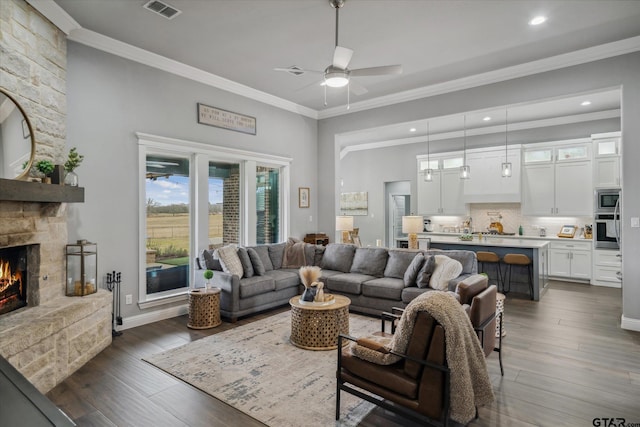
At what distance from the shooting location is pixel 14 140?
9.96 ft

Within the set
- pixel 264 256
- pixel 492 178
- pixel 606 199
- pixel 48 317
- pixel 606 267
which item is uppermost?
pixel 492 178

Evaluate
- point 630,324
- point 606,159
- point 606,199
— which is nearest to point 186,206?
point 630,324

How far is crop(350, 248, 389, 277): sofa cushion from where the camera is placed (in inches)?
208

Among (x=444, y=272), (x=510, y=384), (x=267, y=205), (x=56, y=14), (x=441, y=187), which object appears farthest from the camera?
(x=441, y=187)

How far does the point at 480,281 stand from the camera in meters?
3.04

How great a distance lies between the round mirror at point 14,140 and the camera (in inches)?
115

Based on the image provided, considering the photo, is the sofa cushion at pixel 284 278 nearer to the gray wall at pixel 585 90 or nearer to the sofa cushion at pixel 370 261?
the sofa cushion at pixel 370 261

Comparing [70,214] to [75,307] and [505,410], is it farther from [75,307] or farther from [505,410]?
[505,410]

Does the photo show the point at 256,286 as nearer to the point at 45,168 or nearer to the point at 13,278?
the point at 13,278

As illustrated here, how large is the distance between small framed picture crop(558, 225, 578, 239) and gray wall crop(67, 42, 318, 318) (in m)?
7.17

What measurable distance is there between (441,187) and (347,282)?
4.91 metres

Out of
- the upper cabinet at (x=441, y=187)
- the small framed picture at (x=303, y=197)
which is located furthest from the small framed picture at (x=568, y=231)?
the small framed picture at (x=303, y=197)

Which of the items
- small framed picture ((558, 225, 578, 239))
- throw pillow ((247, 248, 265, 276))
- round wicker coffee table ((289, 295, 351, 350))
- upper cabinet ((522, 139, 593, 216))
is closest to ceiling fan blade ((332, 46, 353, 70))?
round wicker coffee table ((289, 295, 351, 350))

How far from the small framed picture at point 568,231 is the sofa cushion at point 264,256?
6.09 meters
